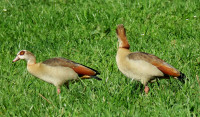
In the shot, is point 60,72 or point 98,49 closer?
point 60,72

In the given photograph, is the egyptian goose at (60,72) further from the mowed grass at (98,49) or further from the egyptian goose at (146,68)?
the egyptian goose at (146,68)

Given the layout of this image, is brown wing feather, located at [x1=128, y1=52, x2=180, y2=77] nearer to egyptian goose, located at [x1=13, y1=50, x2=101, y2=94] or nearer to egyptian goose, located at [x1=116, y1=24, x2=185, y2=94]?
egyptian goose, located at [x1=116, y1=24, x2=185, y2=94]

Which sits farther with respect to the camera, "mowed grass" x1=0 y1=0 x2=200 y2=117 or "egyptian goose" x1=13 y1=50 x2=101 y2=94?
"egyptian goose" x1=13 y1=50 x2=101 y2=94

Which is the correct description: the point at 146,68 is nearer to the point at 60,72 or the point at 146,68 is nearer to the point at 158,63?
the point at 158,63

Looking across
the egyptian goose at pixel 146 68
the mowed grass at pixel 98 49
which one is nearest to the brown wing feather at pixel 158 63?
the egyptian goose at pixel 146 68

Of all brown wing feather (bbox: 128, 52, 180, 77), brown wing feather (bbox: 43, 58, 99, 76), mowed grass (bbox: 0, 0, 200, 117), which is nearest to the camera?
mowed grass (bbox: 0, 0, 200, 117)

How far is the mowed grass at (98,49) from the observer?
4.46 m

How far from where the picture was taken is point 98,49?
7.07m

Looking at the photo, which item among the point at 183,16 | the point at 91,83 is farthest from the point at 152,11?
the point at 91,83

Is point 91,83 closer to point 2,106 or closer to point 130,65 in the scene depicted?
point 130,65

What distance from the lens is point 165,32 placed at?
7.90 meters

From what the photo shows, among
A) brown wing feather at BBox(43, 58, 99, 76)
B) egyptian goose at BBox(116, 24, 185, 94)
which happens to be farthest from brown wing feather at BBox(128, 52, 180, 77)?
brown wing feather at BBox(43, 58, 99, 76)

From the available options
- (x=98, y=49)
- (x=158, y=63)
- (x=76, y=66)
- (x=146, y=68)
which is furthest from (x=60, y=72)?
(x=98, y=49)

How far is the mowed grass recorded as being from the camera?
4461 millimetres
